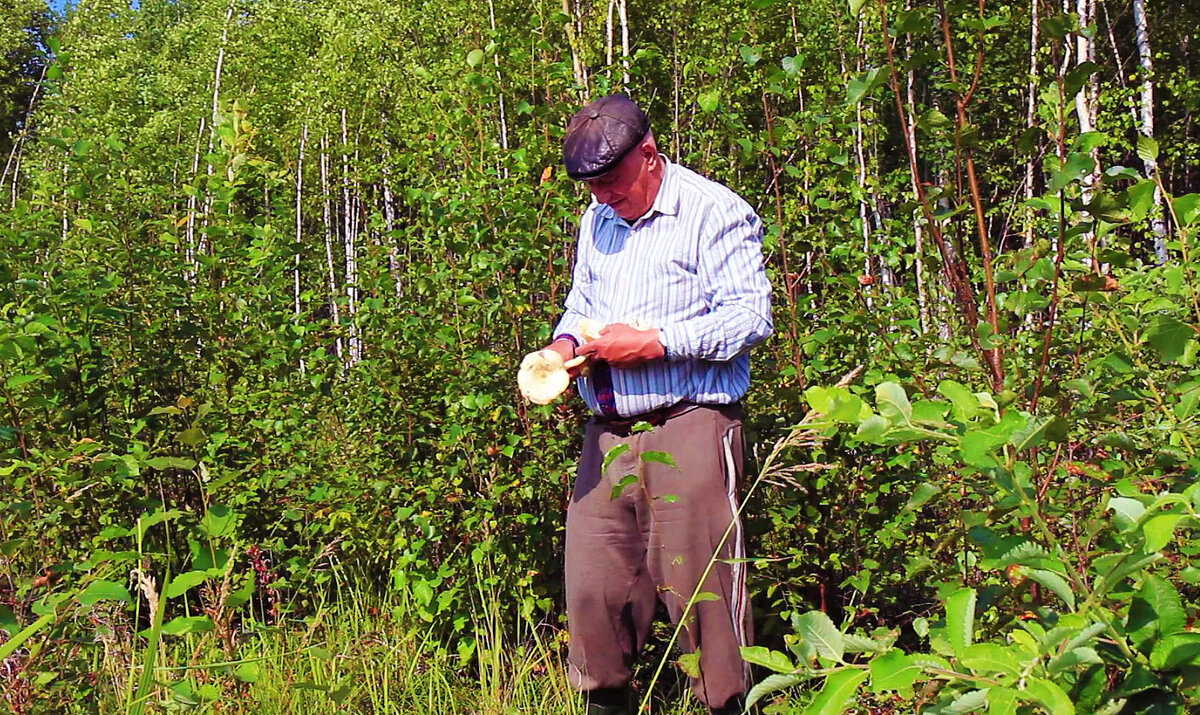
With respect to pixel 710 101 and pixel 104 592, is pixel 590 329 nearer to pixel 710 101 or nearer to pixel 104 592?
pixel 710 101

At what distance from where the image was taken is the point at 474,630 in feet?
11.0

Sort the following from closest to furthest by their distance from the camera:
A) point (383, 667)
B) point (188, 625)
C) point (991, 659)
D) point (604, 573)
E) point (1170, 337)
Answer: point (991, 659)
point (1170, 337)
point (188, 625)
point (604, 573)
point (383, 667)

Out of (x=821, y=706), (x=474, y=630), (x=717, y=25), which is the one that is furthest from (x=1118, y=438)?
(x=717, y=25)

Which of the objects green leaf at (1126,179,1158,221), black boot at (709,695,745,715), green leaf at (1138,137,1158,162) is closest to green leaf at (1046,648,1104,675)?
green leaf at (1126,179,1158,221)

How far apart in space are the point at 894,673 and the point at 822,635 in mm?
117

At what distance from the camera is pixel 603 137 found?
2500mm

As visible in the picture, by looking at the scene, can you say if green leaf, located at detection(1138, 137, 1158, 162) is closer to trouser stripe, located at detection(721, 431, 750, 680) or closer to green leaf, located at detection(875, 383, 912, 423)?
green leaf, located at detection(875, 383, 912, 423)

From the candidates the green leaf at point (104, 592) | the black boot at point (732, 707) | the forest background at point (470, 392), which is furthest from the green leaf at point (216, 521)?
the black boot at point (732, 707)

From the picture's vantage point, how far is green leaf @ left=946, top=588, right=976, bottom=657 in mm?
1023

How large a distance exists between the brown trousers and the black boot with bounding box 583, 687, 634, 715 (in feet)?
0.10

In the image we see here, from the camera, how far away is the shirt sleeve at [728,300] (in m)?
2.46

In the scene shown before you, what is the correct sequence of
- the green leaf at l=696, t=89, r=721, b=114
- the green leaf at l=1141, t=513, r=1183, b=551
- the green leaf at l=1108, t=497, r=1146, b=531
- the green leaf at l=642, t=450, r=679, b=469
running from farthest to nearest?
the green leaf at l=696, t=89, r=721, b=114 → the green leaf at l=642, t=450, r=679, b=469 → the green leaf at l=1108, t=497, r=1146, b=531 → the green leaf at l=1141, t=513, r=1183, b=551

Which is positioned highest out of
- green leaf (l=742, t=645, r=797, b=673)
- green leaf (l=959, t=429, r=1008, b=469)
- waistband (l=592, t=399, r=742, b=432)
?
green leaf (l=959, t=429, r=1008, b=469)

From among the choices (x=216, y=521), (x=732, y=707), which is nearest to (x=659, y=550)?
(x=732, y=707)
